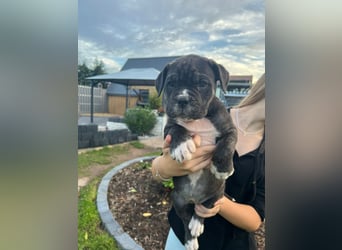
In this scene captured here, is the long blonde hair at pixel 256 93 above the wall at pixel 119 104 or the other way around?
above

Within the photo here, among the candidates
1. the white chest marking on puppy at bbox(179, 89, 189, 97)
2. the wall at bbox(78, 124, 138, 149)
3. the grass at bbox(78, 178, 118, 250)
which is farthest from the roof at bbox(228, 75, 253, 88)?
the grass at bbox(78, 178, 118, 250)

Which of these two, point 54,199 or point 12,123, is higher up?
point 12,123

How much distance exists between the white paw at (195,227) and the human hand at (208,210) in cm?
3

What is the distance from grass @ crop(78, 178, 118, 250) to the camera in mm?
851

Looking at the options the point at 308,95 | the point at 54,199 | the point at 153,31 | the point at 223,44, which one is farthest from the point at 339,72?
the point at 54,199

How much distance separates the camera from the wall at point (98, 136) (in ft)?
2.81

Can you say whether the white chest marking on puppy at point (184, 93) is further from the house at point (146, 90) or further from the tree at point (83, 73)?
the tree at point (83, 73)

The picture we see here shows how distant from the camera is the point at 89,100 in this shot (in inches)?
33.7

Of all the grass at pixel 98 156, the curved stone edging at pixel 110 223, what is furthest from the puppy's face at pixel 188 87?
the curved stone edging at pixel 110 223

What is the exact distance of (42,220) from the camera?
2.67 ft

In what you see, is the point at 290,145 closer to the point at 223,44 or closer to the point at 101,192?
the point at 223,44

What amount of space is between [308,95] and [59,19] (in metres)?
0.81

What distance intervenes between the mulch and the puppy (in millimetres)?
81

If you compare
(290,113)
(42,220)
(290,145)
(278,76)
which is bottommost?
(42,220)
